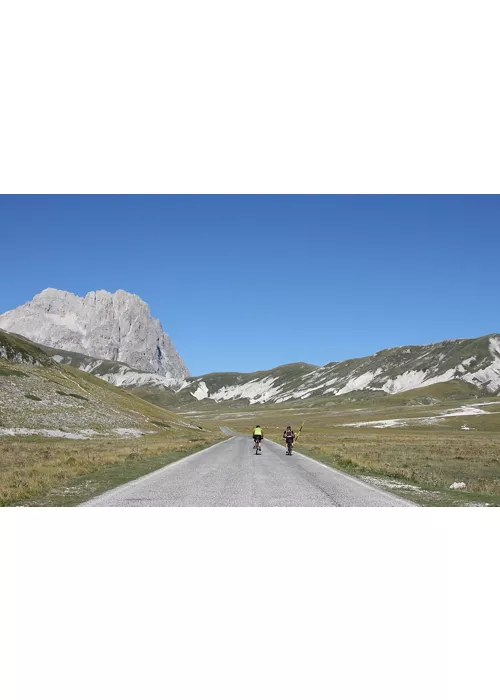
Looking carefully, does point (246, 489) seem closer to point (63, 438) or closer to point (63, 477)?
point (63, 477)

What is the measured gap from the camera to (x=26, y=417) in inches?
2682

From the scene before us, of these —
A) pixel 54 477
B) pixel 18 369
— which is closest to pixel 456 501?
pixel 54 477

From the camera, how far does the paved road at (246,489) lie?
17.5 m

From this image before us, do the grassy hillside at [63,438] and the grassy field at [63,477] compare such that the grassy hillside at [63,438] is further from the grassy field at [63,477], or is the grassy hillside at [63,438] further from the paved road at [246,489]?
the paved road at [246,489]

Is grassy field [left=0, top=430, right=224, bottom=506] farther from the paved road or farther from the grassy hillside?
the paved road

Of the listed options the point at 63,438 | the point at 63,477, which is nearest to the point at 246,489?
the point at 63,477

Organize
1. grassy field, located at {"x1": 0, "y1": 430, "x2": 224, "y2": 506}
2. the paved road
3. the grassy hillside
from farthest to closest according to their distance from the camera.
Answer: the grassy hillside < grassy field, located at {"x1": 0, "y1": 430, "x2": 224, "y2": 506} < the paved road

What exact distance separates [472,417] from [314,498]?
6071 inches

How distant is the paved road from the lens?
57.5 feet

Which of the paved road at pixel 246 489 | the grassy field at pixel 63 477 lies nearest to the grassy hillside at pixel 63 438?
the grassy field at pixel 63 477

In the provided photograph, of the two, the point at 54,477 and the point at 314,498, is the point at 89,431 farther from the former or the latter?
the point at 314,498

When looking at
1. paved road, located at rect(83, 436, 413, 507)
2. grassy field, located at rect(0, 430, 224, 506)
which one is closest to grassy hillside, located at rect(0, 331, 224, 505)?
grassy field, located at rect(0, 430, 224, 506)

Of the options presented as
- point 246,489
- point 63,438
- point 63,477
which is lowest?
point 246,489

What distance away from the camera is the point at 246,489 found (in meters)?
20.9
